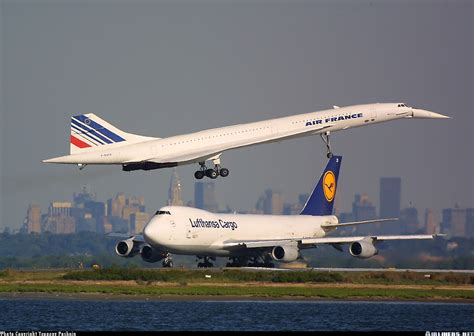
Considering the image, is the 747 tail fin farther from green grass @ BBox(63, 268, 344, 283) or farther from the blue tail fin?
the blue tail fin

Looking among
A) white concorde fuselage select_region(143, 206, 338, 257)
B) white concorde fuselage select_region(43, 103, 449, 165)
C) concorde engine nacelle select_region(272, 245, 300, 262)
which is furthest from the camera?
concorde engine nacelle select_region(272, 245, 300, 262)

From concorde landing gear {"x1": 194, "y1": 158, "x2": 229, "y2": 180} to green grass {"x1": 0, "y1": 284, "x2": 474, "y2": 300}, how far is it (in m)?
13.5

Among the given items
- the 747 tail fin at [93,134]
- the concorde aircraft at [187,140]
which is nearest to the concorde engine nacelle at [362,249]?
the concorde aircraft at [187,140]

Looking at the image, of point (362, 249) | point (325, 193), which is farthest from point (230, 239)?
point (325, 193)

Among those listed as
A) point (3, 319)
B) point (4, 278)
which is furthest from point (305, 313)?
point (4, 278)

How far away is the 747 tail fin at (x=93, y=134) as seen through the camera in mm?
102188

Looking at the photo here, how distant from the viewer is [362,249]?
10856 centimetres

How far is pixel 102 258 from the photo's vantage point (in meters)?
121

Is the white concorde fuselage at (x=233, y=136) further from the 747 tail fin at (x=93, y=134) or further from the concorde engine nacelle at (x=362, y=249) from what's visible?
the concorde engine nacelle at (x=362, y=249)

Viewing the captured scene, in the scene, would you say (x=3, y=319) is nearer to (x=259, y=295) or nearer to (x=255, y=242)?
(x=259, y=295)

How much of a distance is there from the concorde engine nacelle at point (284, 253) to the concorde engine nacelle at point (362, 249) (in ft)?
13.0

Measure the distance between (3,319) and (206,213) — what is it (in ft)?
113

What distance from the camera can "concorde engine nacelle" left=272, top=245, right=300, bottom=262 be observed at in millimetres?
108562

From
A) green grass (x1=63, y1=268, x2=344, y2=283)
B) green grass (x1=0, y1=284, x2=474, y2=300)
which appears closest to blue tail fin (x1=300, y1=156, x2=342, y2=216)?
green grass (x1=63, y1=268, x2=344, y2=283)
